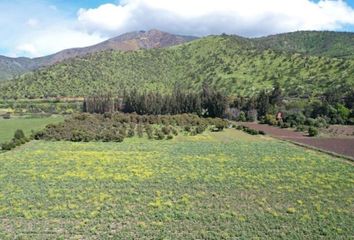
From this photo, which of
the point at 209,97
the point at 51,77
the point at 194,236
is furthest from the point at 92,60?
the point at 194,236

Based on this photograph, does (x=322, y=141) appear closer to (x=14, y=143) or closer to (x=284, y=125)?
(x=284, y=125)

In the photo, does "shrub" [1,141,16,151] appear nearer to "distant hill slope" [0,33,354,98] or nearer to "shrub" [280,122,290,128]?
"shrub" [280,122,290,128]

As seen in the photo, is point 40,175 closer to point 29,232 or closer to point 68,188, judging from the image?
point 68,188

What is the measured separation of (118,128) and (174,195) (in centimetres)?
4970

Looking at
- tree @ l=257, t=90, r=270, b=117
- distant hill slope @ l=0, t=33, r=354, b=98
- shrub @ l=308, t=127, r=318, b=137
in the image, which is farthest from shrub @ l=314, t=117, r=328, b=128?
distant hill slope @ l=0, t=33, r=354, b=98

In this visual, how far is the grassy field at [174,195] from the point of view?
1109 inches

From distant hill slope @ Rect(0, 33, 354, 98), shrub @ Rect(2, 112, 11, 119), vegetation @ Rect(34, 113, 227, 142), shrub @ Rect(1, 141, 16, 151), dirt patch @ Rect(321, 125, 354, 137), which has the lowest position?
shrub @ Rect(2, 112, 11, 119)

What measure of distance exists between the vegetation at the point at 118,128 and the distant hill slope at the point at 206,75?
52.4 m

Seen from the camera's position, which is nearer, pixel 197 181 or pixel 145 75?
pixel 197 181

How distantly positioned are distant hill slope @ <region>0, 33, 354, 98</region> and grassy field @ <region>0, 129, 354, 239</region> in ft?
293

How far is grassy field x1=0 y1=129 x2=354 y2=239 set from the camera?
28.2m

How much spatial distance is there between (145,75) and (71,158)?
136565mm

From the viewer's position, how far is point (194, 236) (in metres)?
27.0

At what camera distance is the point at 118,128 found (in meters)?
84.3
